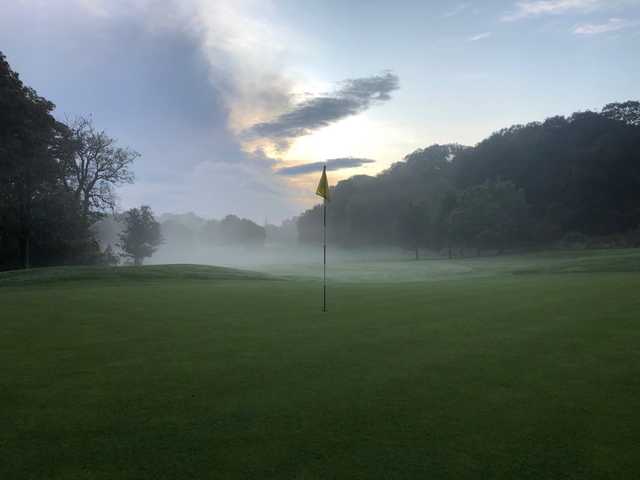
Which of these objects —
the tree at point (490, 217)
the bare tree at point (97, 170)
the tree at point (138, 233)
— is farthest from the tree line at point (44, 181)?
the tree at point (490, 217)

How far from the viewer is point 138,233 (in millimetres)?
59438

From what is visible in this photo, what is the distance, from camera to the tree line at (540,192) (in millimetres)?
64812

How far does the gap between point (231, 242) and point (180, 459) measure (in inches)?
5365

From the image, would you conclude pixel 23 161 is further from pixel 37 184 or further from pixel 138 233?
pixel 138 233

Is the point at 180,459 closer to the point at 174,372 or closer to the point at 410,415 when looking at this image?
the point at 410,415

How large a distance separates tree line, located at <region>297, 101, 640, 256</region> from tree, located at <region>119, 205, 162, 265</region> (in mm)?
40706

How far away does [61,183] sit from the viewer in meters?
39.7

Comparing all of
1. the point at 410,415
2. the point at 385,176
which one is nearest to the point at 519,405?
the point at 410,415

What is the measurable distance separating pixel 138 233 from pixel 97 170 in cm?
1424

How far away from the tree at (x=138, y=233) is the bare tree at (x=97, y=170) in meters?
12.5

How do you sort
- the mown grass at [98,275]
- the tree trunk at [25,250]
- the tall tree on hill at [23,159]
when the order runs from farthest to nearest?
the tree trunk at [25,250] → the tall tree on hill at [23,159] → the mown grass at [98,275]

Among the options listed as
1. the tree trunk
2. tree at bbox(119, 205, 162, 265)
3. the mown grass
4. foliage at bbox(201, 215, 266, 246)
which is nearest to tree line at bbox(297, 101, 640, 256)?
tree at bbox(119, 205, 162, 265)

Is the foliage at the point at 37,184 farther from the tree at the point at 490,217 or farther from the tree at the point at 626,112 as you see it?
the tree at the point at 626,112

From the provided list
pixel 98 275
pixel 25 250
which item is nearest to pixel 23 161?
pixel 25 250
